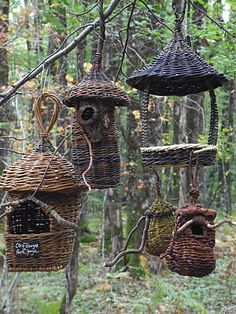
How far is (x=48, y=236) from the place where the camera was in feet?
6.71

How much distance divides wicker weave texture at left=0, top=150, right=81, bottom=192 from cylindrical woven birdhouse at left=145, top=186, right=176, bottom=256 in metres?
0.35

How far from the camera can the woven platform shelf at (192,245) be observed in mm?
1606

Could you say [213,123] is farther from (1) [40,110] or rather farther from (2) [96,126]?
(1) [40,110]

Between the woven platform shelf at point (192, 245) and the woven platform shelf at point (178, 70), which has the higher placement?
the woven platform shelf at point (178, 70)

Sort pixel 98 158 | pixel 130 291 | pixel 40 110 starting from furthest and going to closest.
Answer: pixel 130 291 < pixel 98 158 < pixel 40 110

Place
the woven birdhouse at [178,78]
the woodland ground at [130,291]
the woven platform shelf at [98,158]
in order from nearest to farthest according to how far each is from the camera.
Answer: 1. the woven birdhouse at [178,78]
2. the woven platform shelf at [98,158]
3. the woodland ground at [130,291]

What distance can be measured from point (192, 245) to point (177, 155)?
31 centimetres

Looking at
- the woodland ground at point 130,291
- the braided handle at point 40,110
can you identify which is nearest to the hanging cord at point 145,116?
the braided handle at point 40,110

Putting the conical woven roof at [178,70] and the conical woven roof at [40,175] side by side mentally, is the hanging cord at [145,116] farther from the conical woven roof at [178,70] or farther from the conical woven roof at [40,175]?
the conical woven roof at [40,175]

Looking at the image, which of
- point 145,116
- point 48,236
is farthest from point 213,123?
point 48,236

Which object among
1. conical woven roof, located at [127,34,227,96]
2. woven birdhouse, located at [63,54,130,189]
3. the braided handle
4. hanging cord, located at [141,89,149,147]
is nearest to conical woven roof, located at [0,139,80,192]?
the braided handle

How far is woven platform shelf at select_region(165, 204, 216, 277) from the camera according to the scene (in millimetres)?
1606

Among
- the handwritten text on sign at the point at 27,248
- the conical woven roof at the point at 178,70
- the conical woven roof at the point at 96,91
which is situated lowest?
the handwritten text on sign at the point at 27,248

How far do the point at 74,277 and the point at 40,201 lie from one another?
3.54m
